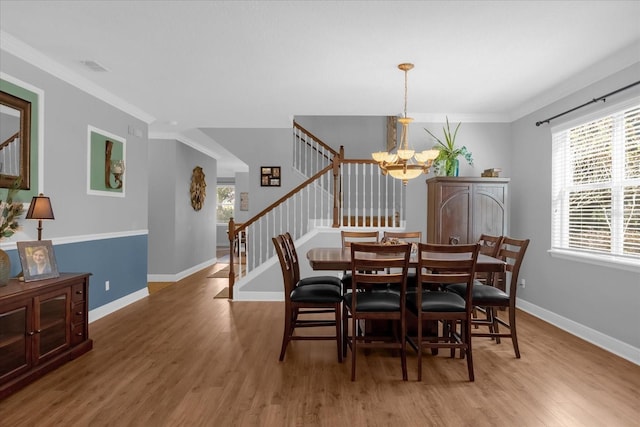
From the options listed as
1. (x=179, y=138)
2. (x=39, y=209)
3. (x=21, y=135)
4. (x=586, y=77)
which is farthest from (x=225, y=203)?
(x=586, y=77)

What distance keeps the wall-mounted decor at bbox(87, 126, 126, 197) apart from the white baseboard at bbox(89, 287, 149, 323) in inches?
54.8

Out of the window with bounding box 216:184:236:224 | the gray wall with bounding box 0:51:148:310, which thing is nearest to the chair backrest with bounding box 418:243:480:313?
the gray wall with bounding box 0:51:148:310

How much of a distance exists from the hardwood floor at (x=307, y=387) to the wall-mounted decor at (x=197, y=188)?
4551 millimetres

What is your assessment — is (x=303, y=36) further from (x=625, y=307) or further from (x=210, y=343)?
(x=625, y=307)

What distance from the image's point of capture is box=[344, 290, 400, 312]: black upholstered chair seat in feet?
10.6

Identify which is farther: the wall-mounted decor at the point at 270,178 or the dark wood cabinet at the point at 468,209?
the wall-mounted decor at the point at 270,178

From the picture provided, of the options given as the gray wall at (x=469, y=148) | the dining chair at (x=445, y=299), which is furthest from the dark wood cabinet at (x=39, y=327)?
the gray wall at (x=469, y=148)

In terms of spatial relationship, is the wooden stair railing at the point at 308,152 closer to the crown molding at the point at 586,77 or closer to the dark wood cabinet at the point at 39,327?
the crown molding at the point at 586,77

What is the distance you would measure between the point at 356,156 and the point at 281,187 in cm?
219

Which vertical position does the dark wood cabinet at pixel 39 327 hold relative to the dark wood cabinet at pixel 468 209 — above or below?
below

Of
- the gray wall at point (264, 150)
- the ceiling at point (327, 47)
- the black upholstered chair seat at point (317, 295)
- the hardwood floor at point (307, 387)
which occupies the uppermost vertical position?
the ceiling at point (327, 47)

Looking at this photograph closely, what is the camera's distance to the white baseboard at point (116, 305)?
Answer: 4952 millimetres

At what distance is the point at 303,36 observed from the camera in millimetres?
3562

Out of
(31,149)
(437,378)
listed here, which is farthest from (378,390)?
(31,149)
